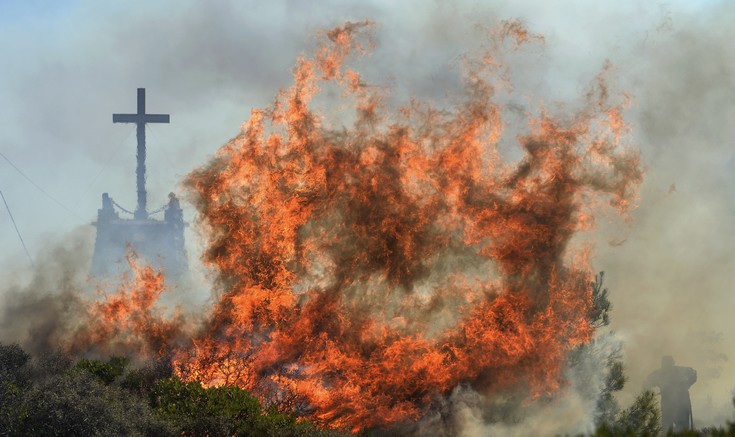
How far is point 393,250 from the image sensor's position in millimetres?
41531

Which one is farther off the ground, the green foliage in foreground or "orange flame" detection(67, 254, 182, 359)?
"orange flame" detection(67, 254, 182, 359)

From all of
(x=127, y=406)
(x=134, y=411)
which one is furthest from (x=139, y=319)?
(x=134, y=411)

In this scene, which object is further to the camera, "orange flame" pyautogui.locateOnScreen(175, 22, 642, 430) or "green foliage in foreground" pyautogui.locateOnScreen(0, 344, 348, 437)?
"orange flame" pyautogui.locateOnScreen(175, 22, 642, 430)

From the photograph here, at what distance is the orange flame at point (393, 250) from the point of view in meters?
41.3

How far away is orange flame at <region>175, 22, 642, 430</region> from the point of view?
41.3 meters

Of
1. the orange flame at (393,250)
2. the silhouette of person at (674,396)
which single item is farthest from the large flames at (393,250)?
the silhouette of person at (674,396)

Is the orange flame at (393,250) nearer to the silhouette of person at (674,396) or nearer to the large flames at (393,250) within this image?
the large flames at (393,250)

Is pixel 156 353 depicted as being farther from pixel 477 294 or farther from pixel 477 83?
pixel 477 83

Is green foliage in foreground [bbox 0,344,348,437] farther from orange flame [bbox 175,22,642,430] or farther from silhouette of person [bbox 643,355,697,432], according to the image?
silhouette of person [bbox 643,355,697,432]

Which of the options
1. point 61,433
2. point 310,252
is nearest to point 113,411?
Answer: point 61,433

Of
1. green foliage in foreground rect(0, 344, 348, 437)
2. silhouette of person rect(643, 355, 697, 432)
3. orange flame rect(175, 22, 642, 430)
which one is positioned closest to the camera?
green foliage in foreground rect(0, 344, 348, 437)

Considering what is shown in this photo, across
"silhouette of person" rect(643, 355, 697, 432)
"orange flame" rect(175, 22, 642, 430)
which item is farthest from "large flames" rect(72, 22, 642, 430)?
"silhouette of person" rect(643, 355, 697, 432)

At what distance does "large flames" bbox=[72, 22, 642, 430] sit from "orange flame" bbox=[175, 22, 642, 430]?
2.2 inches

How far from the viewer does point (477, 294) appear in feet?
138
